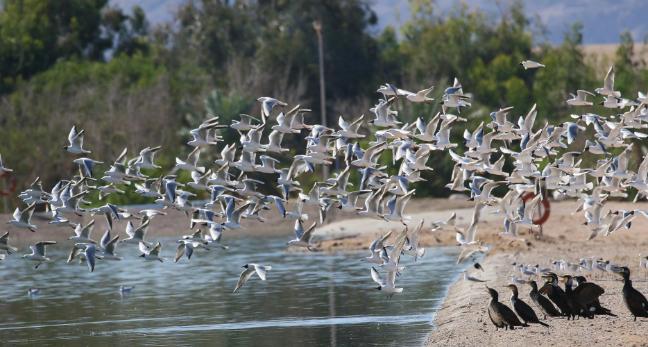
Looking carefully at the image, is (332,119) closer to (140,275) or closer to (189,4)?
(189,4)

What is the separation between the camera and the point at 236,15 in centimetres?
8162

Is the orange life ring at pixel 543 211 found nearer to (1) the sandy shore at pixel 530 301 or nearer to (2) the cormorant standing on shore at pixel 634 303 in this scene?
(1) the sandy shore at pixel 530 301

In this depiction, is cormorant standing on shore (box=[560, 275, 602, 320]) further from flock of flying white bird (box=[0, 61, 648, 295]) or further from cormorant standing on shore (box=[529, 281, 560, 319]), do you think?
flock of flying white bird (box=[0, 61, 648, 295])

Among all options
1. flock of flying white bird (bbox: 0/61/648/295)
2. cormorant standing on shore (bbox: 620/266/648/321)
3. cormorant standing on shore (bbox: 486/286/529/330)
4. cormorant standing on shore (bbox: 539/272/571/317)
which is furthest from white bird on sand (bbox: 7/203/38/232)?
cormorant standing on shore (bbox: 620/266/648/321)

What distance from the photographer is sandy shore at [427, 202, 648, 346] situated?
19391 millimetres

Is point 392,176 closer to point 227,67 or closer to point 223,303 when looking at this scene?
point 223,303

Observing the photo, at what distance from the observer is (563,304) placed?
2112 cm

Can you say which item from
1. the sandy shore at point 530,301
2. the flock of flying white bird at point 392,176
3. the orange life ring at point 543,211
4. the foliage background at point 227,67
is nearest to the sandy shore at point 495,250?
the sandy shore at point 530,301

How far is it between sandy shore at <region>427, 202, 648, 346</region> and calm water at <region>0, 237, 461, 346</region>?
2.21 ft

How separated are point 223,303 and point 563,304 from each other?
9.78 m

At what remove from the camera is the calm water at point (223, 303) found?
23.5m

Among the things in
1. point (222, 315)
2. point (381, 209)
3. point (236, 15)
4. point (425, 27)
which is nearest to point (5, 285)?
point (222, 315)

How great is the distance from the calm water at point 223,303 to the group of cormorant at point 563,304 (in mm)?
1584

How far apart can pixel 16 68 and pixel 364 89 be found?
18.6 m
